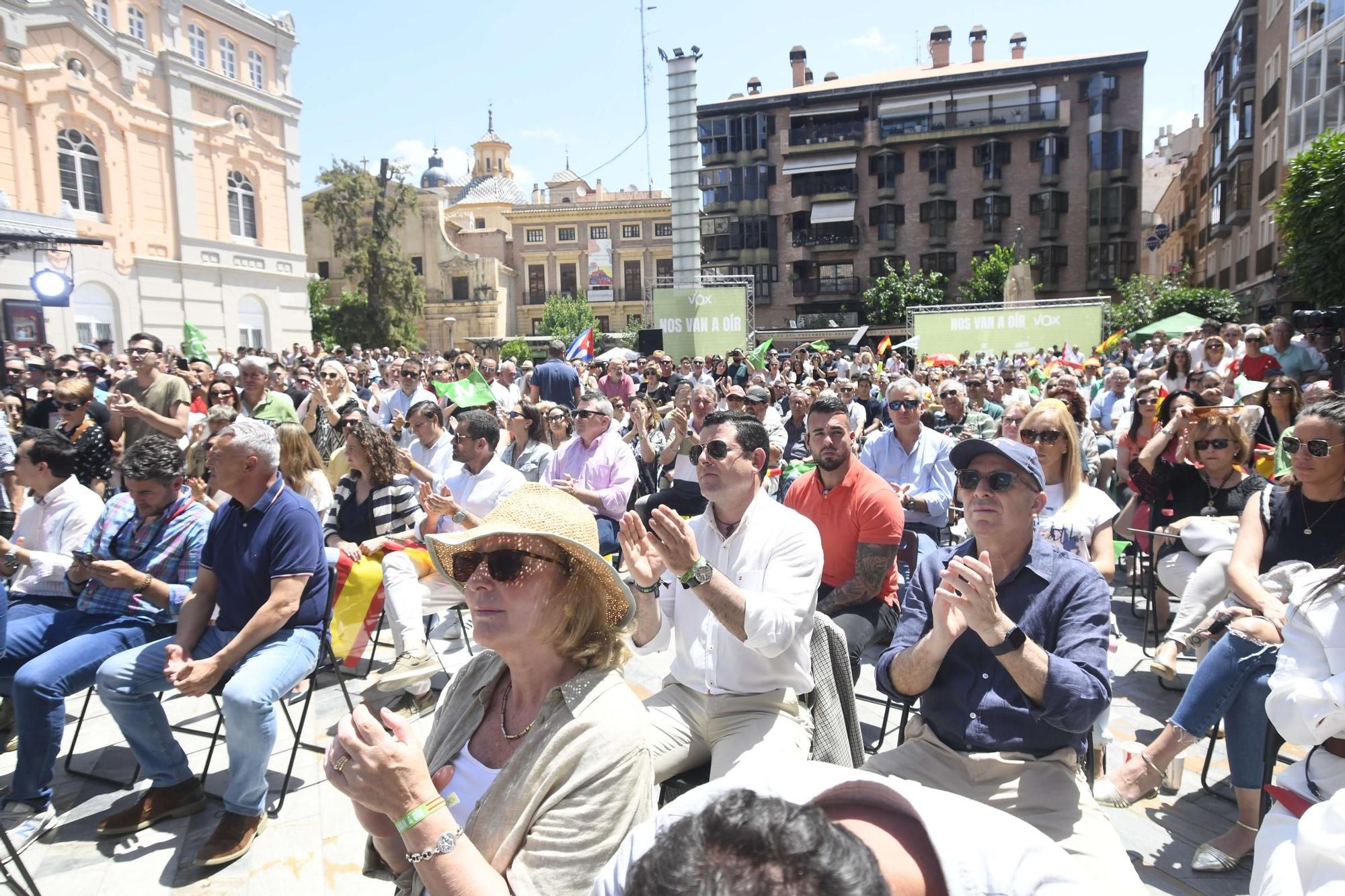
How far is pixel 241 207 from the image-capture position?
1233 inches

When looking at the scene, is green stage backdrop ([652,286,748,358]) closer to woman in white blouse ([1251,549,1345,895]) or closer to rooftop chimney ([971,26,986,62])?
woman in white blouse ([1251,549,1345,895])

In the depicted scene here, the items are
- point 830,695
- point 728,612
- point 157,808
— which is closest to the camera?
point 728,612

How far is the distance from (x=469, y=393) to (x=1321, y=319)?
9.95 metres

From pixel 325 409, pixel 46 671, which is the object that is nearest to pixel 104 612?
pixel 46 671

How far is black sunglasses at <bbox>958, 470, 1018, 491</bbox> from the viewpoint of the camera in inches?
102

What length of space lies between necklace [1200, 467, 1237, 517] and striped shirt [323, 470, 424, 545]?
194 inches

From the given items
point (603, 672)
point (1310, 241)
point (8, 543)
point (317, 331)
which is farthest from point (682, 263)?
point (317, 331)

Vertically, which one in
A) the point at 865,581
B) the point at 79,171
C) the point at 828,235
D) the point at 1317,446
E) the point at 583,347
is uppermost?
the point at 828,235

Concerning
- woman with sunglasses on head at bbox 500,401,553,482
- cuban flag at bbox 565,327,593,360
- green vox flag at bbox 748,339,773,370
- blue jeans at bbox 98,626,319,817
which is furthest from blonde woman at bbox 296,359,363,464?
green vox flag at bbox 748,339,773,370

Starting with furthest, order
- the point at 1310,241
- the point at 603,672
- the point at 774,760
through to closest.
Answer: the point at 1310,241 < the point at 603,672 < the point at 774,760

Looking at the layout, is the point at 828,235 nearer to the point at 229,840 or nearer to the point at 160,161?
the point at 160,161

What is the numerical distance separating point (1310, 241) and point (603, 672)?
14.6m

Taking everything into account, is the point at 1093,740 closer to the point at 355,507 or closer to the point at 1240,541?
the point at 1240,541

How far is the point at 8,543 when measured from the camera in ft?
13.8
